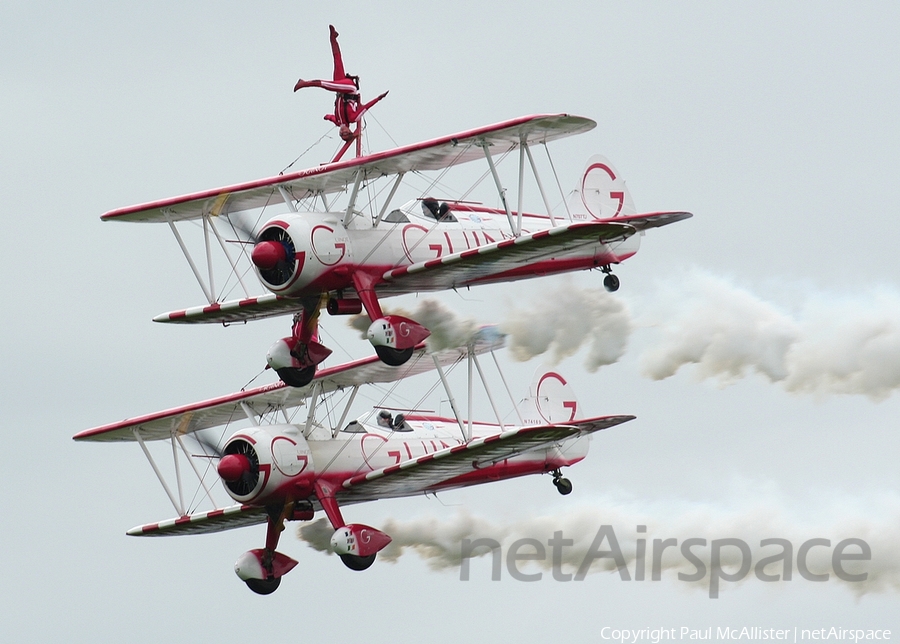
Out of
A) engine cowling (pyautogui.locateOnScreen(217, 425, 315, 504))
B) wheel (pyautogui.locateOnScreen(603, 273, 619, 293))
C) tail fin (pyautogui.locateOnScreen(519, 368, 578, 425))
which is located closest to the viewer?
engine cowling (pyautogui.locateOnScreen(217, 425, 315, 504))

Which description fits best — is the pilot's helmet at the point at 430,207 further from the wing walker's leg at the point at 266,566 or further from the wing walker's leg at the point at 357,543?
the wing walker's leg at the point at 266,566

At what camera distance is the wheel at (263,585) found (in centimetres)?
5050

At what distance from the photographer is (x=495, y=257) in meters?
46.6

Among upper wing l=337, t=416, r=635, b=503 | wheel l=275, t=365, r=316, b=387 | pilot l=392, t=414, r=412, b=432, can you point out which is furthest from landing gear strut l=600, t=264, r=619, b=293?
wheel l=275, t=365, r=316, b=387

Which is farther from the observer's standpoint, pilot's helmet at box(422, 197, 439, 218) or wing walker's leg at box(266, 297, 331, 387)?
pilot's helmet at box(422, 197, 439, 218)

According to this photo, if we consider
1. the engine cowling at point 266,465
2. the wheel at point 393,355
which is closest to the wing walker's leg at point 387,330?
the wheel at point 393,355

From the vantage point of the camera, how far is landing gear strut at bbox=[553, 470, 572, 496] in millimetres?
54188

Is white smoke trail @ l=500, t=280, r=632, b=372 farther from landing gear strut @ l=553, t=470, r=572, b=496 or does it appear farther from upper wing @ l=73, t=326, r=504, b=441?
landing gear strut @ l=553, t=470, r=572, b=496

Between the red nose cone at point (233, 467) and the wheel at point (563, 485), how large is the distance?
7.41 metres

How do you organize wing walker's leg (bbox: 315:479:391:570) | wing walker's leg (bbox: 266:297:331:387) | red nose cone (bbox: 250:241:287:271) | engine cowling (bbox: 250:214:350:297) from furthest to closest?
wing walker's leg (bbox: 266:297:331:387), wing walker's leg (bbox: 315:479:391:570), engine cowling (bbox: 250:214:350:297), red nose cone (bbox: 250:241:287:271)

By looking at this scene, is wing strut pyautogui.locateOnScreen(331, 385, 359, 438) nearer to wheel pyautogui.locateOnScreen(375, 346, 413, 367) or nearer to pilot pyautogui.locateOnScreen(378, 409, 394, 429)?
pilot pyautogui.locateOnScreen(378, 409, 394, 429)

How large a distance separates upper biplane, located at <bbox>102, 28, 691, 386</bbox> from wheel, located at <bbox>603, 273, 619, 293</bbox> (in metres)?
0.02

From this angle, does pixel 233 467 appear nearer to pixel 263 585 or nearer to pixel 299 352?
pixel 299 352

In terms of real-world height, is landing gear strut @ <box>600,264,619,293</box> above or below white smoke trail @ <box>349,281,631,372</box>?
above
